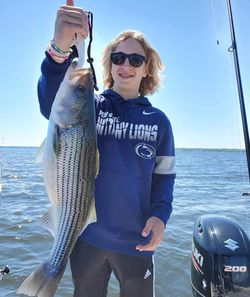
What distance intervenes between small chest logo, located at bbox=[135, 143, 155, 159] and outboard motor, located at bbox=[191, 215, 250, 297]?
151 centimetres

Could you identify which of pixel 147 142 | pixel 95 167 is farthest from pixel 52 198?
pixel 147 142

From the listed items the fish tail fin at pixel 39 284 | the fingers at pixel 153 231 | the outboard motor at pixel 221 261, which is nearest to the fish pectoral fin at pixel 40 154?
the fish tail fin at pixel 39 284

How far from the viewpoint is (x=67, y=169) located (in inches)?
81.8

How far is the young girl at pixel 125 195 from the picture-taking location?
2445 millimetres

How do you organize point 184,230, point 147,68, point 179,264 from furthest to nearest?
point 184,230 < point 179,264 < point 147,68

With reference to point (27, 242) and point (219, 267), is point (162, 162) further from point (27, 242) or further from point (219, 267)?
point (27, 242)

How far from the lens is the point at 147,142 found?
8.43 feet

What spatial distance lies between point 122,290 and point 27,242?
5.35m

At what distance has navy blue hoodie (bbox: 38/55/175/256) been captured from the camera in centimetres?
245

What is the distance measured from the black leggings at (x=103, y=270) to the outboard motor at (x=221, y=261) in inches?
43.0

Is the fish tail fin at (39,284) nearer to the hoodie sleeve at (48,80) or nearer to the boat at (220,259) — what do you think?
the hoodie sleeve at (48,80)

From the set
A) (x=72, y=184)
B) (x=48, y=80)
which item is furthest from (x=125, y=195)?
(x=48, y=80)

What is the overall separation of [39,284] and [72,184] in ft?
1.93

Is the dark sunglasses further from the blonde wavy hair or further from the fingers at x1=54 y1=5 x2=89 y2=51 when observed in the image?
the fingers at x1=54 y1=5 x2=89 y2=51
